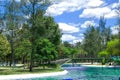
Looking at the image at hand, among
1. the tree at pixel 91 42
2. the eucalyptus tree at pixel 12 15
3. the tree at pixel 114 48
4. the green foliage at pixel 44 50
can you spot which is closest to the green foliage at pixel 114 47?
the tree at pixel 114 48

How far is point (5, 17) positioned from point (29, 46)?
23.1 feet

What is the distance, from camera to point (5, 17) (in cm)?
4744

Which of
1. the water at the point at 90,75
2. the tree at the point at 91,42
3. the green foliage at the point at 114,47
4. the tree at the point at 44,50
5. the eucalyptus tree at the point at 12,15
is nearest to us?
the water at the point at 90,75

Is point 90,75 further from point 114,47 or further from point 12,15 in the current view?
point 114,47

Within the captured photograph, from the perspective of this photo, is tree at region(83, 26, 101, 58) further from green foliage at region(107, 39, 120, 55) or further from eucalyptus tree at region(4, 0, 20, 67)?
eucalyptus tree at region(4, 0, 20, 67)

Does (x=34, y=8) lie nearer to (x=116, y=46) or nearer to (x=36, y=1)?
(x=36, y=1)

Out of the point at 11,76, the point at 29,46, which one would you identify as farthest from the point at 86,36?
the point at 11,76

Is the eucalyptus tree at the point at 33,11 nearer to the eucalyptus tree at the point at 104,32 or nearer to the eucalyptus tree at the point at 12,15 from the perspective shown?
the eucalyptus tree at the point at 12,15

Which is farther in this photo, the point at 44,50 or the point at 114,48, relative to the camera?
the point at 114,48

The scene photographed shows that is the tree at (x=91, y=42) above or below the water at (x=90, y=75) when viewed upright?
above

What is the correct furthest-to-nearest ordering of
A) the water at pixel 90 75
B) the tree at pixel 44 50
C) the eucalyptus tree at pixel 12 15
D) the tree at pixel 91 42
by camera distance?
1. the tree at pixel 91 42
2. the tree at pixel 44 50
3. the eucalyptus tree at pixel 12 15
4. the water at pixel 90 75

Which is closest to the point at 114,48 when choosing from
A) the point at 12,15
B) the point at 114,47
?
the point at 114,47

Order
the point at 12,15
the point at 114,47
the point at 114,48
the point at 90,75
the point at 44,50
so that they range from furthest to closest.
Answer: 1. the point at 114,48
2. the point at 114,47
3. the point at 44,50
4. the point at 12,15
5. the point at 90,75

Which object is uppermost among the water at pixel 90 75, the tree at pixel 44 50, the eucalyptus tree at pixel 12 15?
the eucalyptus tree at pixel 12 15
